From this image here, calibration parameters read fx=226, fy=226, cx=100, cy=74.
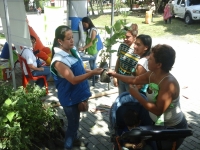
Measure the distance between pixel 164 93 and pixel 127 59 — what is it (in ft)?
4.88

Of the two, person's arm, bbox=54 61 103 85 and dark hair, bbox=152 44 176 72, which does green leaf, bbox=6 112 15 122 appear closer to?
A: person's arm, bbox=54 61 103 85

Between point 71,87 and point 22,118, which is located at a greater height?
point 71,87

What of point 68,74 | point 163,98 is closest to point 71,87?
point 68,74

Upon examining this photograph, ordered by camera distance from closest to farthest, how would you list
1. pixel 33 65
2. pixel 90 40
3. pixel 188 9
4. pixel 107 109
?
pixel 107 109, pixel 33 65, pixel 90 40, pixel 188 9

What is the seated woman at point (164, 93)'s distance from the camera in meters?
2.16

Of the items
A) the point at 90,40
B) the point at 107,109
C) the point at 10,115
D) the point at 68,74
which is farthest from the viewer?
the point at 90,40

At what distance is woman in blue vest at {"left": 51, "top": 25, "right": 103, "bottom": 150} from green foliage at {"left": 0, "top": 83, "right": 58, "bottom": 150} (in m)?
0.48

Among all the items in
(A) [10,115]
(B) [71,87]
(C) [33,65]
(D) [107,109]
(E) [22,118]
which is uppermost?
(B) [71,87]

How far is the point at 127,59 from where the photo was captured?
356 centimetres

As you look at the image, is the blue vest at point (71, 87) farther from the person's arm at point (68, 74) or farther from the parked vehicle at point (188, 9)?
the parked vehicle at point (188, 9)

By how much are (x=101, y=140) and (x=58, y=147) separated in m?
0.71

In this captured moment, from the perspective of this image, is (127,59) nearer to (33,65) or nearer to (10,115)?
(10,115)

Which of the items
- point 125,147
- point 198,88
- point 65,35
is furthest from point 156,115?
point 198,88

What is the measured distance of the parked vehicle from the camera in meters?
16.3
